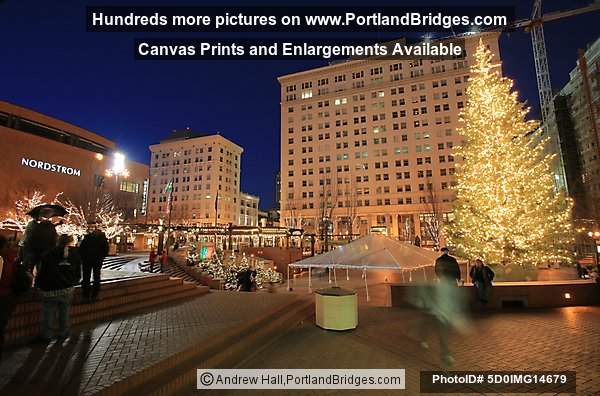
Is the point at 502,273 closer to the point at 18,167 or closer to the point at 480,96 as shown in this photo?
the point at 480,96

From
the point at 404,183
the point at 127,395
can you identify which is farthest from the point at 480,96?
the point at 404,183

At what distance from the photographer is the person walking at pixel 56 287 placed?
16.8ft

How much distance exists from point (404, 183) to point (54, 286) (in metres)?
61.9

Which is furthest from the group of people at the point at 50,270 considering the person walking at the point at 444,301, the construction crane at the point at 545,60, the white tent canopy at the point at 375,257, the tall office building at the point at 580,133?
the construction crane at the point at 545,60

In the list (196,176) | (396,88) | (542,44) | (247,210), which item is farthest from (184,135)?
(542,44)

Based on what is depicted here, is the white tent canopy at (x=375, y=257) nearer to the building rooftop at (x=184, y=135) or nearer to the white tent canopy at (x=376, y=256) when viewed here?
the white tent canopy at (x=376, y=256)

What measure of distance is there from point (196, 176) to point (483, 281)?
295ft

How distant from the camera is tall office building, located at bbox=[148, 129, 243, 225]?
289ft

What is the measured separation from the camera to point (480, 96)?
1528 centimetres

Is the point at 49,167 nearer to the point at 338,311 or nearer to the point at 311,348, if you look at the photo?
the point at 338,311

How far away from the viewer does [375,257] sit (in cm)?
1220

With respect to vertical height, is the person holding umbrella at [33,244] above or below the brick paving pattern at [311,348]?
above

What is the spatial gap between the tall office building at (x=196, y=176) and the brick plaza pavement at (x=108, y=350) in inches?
3221

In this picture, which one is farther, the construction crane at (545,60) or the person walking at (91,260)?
the construction crane at (545,60)
